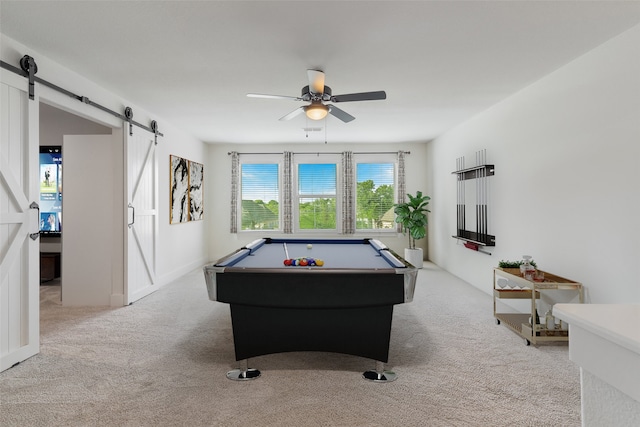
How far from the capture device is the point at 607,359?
65 cm

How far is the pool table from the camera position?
2.30m

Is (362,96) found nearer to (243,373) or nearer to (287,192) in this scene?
(243,373)

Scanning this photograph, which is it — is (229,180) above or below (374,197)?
above

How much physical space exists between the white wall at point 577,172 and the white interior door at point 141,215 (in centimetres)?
450

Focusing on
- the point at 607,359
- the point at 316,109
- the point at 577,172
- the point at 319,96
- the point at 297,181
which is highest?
the point at 319,96

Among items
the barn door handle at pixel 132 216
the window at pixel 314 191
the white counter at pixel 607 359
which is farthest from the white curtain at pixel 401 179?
the white counter at pixel 607 359

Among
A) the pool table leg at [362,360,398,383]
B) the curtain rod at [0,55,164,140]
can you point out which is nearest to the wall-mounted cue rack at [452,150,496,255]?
the pool table leg at [362,360,398,383]

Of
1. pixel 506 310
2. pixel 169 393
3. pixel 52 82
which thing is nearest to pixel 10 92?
pixel 52 82

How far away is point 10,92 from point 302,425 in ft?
10.3

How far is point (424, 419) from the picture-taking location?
6.48 ft

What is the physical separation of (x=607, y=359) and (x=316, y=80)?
280 centimetres

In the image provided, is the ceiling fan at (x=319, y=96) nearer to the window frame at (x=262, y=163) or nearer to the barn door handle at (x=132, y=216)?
the barn door handle at (x=132, y=216)

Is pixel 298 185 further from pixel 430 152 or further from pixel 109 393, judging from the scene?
Answer: pixel 109 393

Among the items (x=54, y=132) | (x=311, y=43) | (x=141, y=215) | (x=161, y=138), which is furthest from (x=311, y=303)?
(x=54, y=132)
